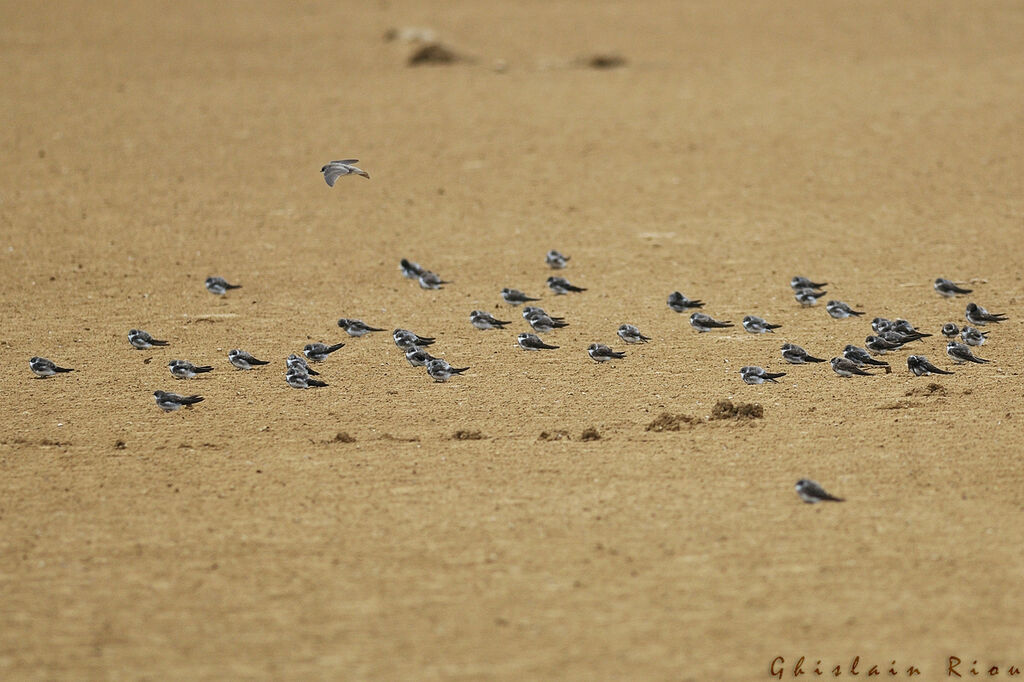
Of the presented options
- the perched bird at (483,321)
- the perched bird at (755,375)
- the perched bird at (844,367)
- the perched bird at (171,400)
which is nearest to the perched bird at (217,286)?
the perched bird at (483,321)

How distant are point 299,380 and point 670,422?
3967 millimetres

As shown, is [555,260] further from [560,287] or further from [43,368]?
[43,368]

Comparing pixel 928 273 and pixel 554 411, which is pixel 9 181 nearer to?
pixel 554 411

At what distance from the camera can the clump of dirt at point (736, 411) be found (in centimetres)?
1166

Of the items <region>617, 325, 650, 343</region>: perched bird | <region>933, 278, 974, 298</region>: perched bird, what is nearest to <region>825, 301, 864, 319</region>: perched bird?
<region>933, 278, 974, 298</region>: perched bird

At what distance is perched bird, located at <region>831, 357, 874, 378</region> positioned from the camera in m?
12.7

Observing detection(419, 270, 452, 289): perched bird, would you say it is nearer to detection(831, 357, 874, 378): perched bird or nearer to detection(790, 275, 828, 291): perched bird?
detection(790, 275, 828, 291): perched bird

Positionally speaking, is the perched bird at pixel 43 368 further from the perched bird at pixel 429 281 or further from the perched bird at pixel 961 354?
the perched bird at pixel 961 354

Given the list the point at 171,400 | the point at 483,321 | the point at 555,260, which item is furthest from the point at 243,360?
the point at 555,260

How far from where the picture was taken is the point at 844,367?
1274 centimetres

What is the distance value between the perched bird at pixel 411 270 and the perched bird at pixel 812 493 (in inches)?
335

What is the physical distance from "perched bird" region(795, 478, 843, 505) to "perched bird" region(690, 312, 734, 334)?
16.8 feet

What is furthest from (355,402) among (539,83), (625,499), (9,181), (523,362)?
(539,83)

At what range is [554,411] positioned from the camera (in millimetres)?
12039
